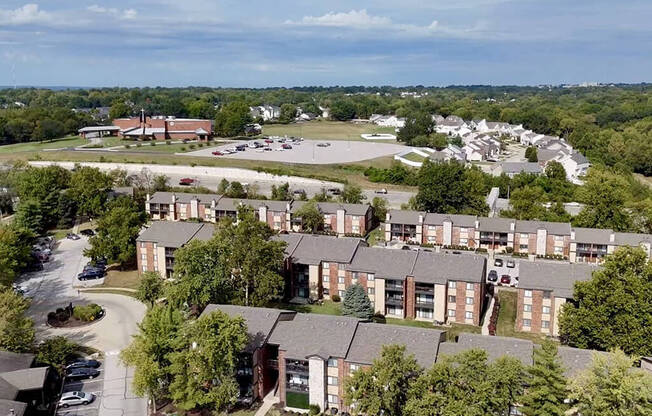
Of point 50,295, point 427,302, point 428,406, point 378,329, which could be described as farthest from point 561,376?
point 50,295

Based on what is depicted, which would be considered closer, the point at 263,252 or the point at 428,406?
the point at 428,406

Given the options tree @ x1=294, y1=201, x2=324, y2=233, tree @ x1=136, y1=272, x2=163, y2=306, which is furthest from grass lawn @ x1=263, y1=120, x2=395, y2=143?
tree @ x1=136, y1=272, x2=163, y2=306

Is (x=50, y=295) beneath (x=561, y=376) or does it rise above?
beneath

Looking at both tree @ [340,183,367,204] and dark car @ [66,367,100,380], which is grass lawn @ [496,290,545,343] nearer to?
dark car @ [66,367,100,380]

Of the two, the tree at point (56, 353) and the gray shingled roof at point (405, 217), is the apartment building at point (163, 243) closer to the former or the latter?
the tree at point (56, 353)

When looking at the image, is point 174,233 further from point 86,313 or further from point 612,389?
point 612,389

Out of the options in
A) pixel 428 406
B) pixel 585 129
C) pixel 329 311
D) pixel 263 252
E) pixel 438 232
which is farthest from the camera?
pixel 585 129

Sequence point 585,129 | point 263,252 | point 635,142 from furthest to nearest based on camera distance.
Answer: point 585,129
point 635,142
point 263,252

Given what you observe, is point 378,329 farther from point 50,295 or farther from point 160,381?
point 50,295
